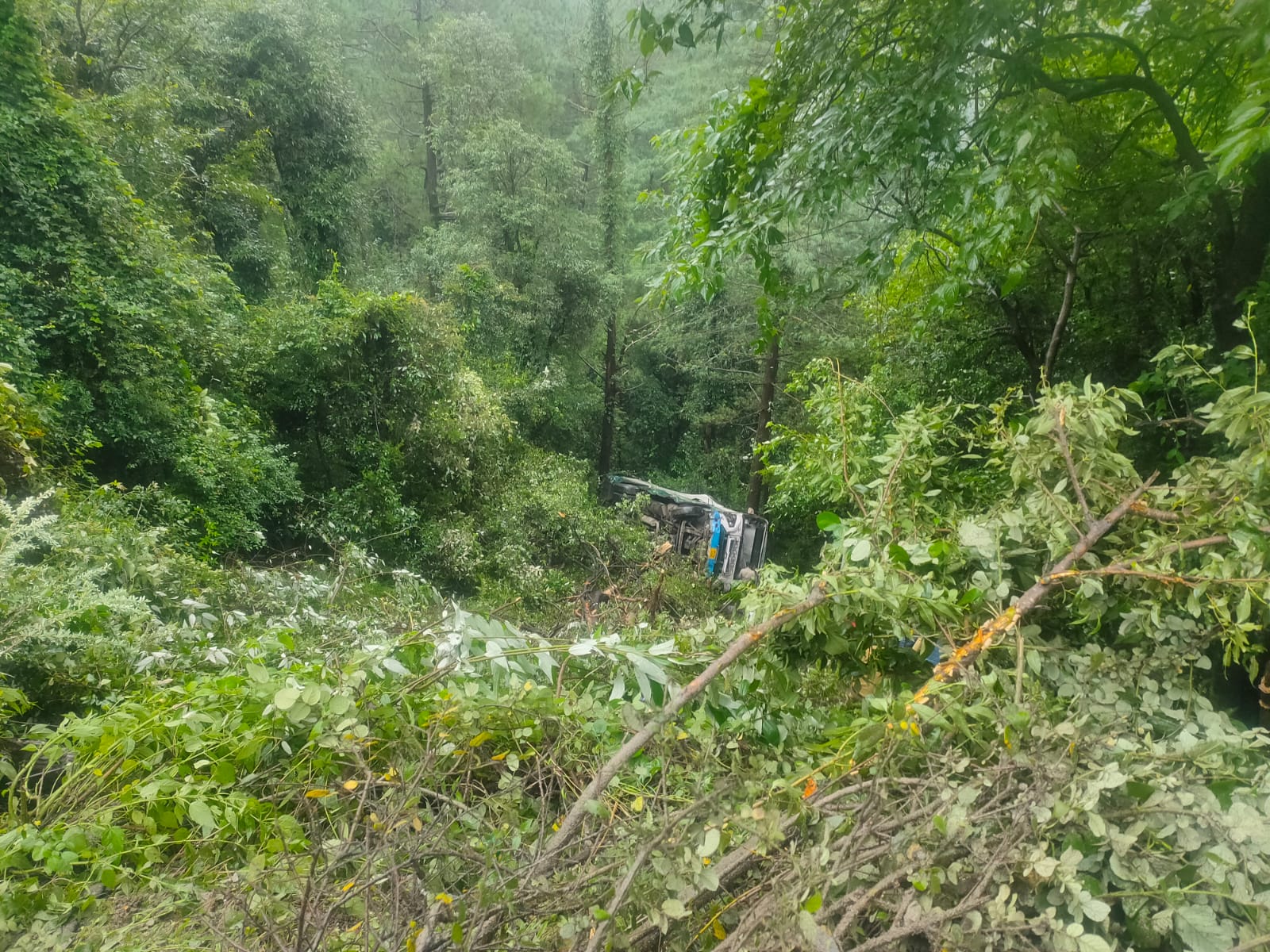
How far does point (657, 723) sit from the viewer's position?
126cm

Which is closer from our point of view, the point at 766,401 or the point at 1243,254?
the point at 1243,254

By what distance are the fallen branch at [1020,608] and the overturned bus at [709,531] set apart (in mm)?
8072

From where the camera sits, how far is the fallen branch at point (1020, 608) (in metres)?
1.30

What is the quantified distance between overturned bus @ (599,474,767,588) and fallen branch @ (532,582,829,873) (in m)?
8.18

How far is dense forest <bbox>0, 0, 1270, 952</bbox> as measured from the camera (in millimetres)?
1035

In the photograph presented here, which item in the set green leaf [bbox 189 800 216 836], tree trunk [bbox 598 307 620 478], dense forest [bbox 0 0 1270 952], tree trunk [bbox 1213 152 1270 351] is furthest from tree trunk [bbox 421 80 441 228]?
green leaf [bbox 189 800 216 836]

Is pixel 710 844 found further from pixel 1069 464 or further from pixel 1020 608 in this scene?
pixel 1069 464

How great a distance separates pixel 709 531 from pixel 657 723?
391 inches

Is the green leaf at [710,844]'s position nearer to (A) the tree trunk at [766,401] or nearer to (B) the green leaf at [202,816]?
(B) the green leaf at [202,816]

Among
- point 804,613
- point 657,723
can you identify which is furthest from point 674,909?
point 804,613

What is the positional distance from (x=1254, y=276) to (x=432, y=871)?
3841 millimetres

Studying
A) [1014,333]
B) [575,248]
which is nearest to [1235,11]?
[1014,333]

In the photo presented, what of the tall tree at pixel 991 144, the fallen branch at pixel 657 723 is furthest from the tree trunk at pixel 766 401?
the fallen branch at pixel 657 723

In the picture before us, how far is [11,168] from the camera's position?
18.8 feet
